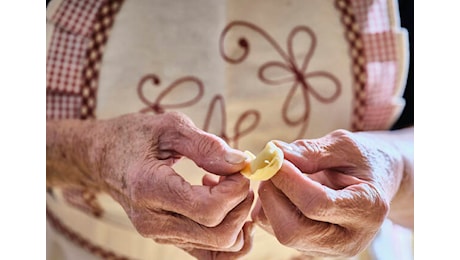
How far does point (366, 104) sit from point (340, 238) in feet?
0.44

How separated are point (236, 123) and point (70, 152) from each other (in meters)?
0.11

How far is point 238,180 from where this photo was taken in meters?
0.27

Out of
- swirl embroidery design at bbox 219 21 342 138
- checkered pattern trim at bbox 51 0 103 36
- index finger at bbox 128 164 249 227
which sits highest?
checkered pattern trim at bbox 51 0 103 36

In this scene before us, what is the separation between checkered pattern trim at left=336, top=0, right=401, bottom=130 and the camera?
0.40 meters

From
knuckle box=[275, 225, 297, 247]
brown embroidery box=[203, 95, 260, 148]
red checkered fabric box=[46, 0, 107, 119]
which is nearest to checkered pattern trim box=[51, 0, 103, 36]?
red checkered fabric box=[46, 0, 107, 119]

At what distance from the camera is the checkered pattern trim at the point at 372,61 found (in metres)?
0.40

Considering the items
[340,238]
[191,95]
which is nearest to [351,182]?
[340,238]

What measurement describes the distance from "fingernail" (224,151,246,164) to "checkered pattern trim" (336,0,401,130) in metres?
0.15

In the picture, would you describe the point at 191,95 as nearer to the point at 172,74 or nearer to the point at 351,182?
the point at 172,74

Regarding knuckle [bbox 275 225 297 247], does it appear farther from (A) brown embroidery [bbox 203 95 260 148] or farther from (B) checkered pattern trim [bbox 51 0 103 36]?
(B) checkered pattern trim [bbox 51 0 103 36]

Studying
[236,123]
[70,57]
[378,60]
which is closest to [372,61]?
[378,60]

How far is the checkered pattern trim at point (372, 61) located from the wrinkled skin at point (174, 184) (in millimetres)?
142

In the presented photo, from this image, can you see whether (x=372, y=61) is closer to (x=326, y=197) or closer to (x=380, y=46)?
(x=380, y=46)

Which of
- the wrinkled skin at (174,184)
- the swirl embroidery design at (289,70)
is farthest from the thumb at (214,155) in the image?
the swirl embroidery design at (289,70)
